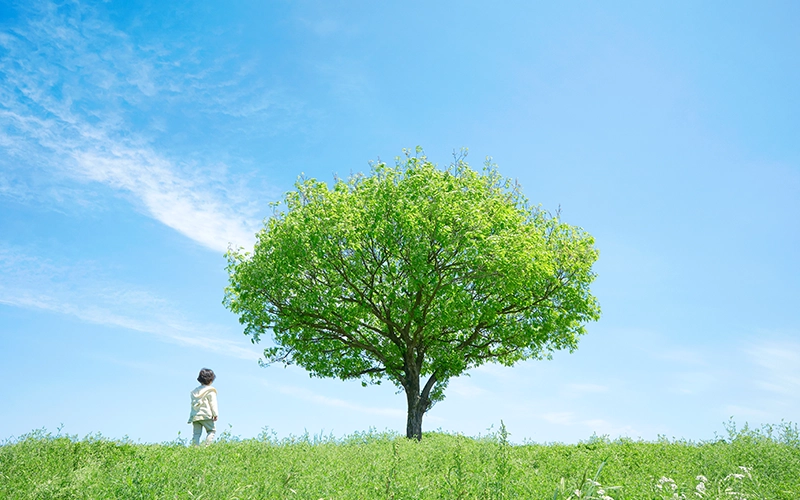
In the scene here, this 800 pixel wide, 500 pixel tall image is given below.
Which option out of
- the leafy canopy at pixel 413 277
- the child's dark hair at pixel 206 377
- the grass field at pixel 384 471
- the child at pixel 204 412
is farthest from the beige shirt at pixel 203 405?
the leafy canopy at pixel 413 277

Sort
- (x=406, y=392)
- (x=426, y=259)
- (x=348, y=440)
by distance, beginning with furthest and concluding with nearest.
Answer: (x=406, y=392), (x=426, y=259), (x=348, y=440)

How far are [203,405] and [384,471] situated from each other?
1041cm

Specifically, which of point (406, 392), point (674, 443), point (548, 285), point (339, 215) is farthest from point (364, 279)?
point (674, 443)

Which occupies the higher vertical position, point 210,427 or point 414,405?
point 414,405

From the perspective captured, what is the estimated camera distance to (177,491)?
7570 millimetres

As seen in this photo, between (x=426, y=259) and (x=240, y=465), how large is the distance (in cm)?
1326

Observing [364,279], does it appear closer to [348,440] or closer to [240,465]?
[348,440]

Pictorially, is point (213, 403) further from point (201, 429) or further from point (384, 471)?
point (384, 471)

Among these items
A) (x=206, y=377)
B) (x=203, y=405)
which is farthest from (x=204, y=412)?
(x=206, y=377)

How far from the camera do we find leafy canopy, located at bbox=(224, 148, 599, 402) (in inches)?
905

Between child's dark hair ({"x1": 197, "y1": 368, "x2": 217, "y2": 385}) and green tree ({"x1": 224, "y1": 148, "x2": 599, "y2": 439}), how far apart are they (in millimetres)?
6685

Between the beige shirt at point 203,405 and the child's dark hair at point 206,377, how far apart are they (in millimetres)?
312

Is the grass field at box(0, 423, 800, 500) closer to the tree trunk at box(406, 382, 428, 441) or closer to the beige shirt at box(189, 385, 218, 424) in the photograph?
the beige shirt at box(189, 385, 218, 424)

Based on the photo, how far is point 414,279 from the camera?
22.8 m
